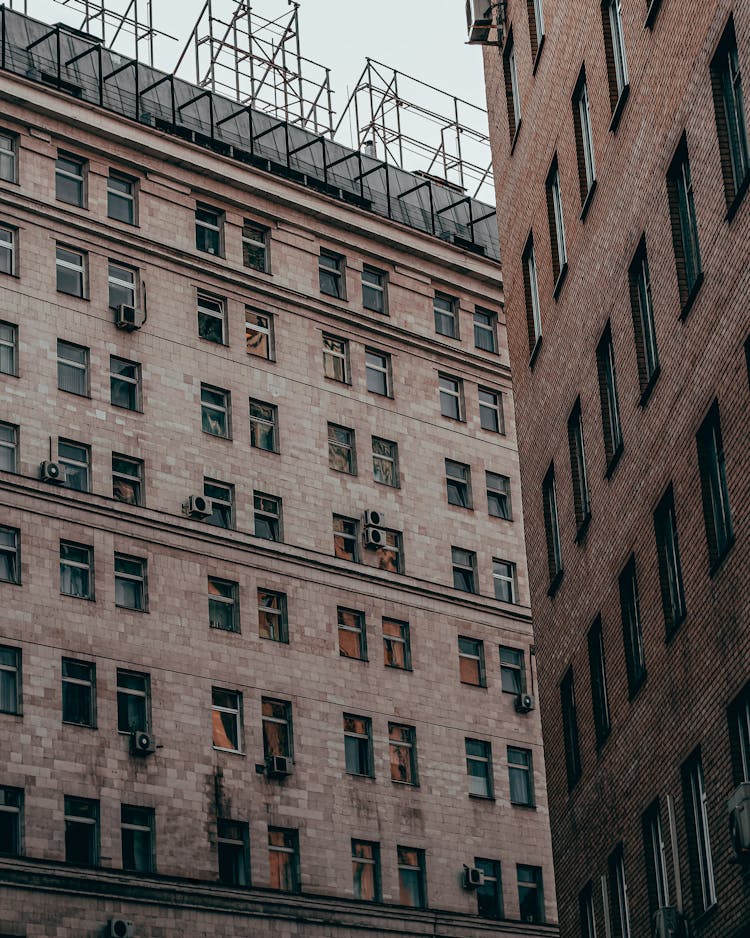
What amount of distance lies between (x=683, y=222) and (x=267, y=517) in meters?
30.9

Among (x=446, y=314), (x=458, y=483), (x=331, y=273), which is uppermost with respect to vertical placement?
(x=446, y=314)

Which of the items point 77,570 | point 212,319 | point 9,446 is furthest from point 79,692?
point 212,319

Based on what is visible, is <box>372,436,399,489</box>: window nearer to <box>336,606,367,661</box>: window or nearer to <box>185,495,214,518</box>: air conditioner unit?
<box>336,606,367,661</box>: window

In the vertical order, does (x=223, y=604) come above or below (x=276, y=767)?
above

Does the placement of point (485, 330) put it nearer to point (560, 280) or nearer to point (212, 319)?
point (212, 319)

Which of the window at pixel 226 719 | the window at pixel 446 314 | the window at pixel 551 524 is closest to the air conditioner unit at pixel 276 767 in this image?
the window at pixel 226 719

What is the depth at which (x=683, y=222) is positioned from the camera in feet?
87.2

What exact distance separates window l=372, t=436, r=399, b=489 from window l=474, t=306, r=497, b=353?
20.9 ft

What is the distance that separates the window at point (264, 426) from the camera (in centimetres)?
5684

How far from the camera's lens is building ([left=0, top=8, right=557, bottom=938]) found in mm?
49688

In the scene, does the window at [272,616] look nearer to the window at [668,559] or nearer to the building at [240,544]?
the building at [240,544]

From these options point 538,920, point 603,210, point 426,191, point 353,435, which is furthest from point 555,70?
point 426,191

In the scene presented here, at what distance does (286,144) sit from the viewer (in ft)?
204

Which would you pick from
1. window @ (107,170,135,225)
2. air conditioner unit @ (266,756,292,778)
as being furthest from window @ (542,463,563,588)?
window @ (107,170,135,225)
